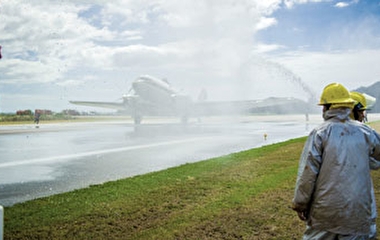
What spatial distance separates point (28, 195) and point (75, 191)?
40.9 inches

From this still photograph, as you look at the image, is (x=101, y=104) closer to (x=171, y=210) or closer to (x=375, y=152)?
(x=171, y=210)

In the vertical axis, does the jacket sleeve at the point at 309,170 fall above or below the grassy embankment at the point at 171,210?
above

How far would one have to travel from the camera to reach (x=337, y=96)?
2869mm

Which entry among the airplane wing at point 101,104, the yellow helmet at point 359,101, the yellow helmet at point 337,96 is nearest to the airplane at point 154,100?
the airplane wing at point 101,104

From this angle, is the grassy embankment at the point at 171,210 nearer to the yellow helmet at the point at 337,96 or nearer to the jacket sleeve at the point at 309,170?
the jacket sleeve at the point at 309,170

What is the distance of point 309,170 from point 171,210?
3638mm

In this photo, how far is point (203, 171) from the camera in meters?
9.33

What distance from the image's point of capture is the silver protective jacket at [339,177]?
272 cm

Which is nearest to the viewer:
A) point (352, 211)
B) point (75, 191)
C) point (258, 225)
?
point (352, 211)

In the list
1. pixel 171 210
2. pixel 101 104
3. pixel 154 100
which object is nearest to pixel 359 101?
pixel 171 210

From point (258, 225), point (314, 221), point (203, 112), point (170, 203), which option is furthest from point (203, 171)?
point (203, 112)

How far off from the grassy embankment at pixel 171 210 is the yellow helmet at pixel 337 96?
256cm

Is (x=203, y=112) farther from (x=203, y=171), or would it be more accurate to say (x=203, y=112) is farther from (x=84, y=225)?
(x=84, y=225)

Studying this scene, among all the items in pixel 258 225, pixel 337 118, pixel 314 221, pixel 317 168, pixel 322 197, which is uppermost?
pixel 337 118
